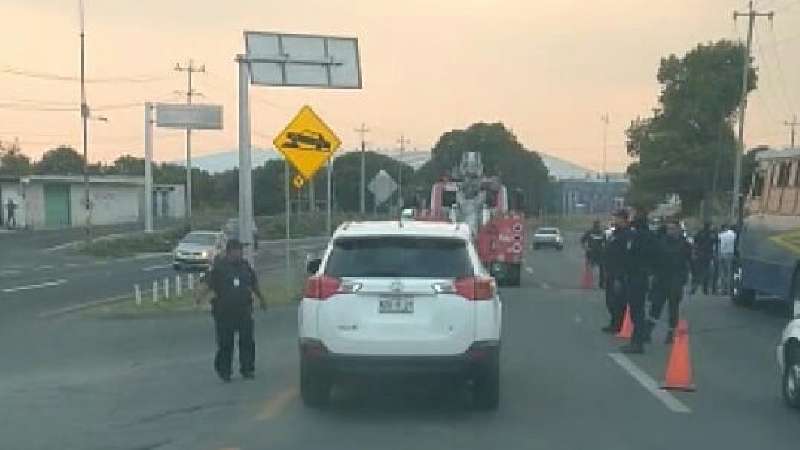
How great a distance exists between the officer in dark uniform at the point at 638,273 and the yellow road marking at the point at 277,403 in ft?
18.0

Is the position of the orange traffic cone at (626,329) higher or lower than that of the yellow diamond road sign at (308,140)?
lower

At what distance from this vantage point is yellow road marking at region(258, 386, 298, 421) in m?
11.2

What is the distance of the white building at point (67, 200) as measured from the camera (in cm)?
8556

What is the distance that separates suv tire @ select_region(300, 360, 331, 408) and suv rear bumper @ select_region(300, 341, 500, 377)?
0.66 ft

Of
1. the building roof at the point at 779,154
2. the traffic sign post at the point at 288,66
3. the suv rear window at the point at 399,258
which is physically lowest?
the suv rear window at the point at 399,258

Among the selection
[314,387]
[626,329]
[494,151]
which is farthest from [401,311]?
[494,151]

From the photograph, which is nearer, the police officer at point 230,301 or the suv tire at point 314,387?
the suv tire at point 314,387

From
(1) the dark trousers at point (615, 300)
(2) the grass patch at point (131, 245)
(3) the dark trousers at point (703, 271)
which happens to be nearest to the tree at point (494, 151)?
(2) the grass patch at point (131, 245)

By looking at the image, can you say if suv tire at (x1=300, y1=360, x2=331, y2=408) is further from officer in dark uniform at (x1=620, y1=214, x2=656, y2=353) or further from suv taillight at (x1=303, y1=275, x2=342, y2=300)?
officer in dark uniform at (x1=620, y1=214, x2=656, y2=353)

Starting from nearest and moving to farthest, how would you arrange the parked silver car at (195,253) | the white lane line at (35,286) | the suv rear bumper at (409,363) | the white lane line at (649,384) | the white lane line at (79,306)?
the suv rear bumper at (409,363) < the white lane line at (649,384) < the white lane line at (79,306) < the white lane line at (35,286) < the parked silver car at (195,253)

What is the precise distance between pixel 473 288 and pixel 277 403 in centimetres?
234

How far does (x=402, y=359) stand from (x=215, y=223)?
74.2m

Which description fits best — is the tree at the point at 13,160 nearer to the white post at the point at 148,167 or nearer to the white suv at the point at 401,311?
the white post at the point at 148,167

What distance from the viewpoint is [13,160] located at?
427 feet
